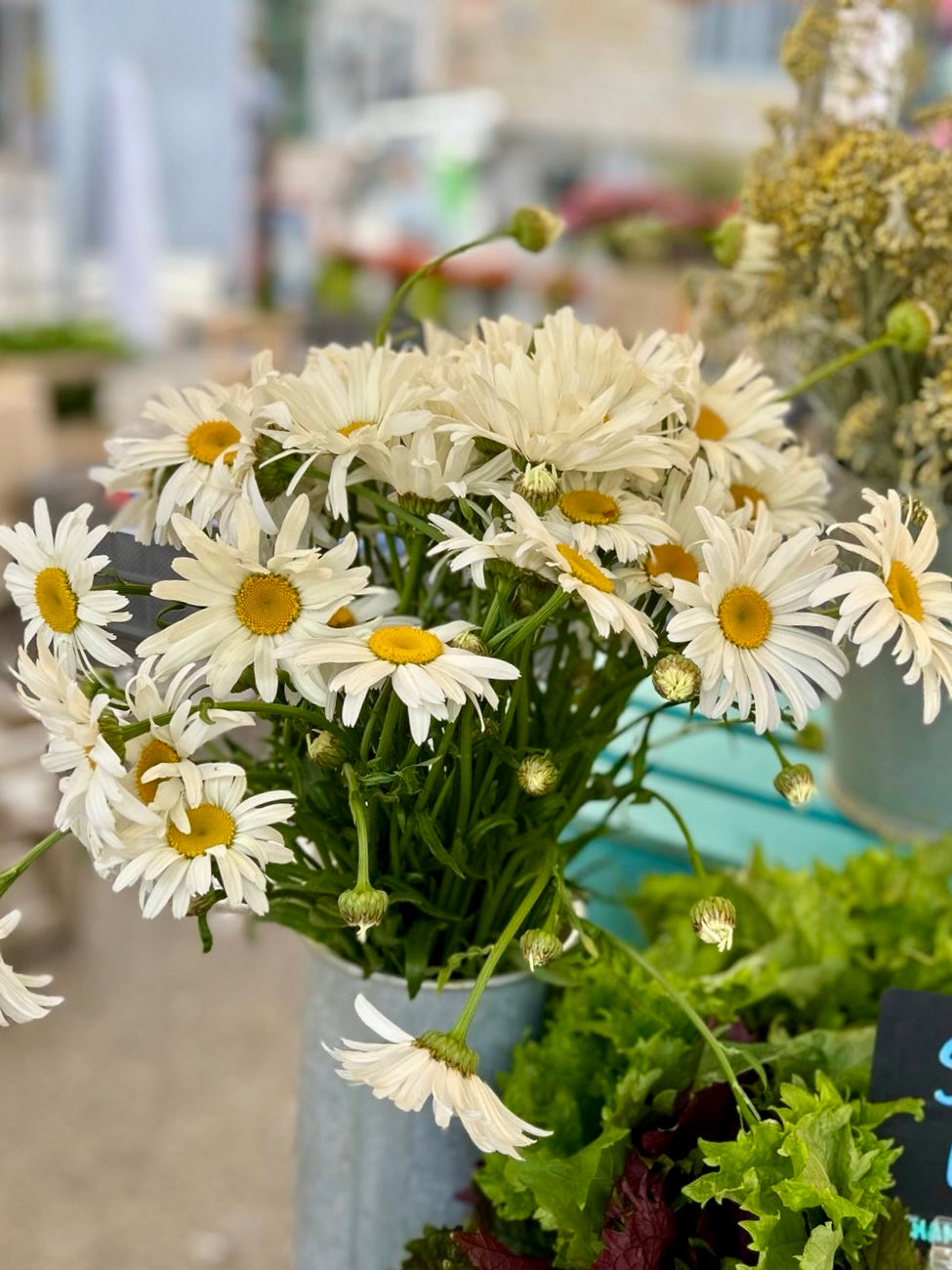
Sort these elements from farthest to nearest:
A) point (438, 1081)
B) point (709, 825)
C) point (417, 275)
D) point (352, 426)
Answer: point (709, 825), point (417, 275), point (352, 426), point (438, 1081)

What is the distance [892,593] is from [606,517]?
0.12m

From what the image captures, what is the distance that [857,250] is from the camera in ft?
2.79

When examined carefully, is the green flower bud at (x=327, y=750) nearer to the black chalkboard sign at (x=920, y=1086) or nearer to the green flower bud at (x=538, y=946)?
the green flower bud at (x=538, y=946)

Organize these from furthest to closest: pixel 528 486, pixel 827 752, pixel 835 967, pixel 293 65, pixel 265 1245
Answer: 1. pixel 293 65
2. pixel 265 1245
3. pixel 827 752
4. pixel 835 967
5. pixel 528 486

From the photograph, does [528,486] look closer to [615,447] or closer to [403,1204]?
[615,447]

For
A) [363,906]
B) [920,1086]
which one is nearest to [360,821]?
[363,906]

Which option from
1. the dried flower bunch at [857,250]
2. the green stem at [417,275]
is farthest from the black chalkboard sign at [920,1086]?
the green stem at [417,275]

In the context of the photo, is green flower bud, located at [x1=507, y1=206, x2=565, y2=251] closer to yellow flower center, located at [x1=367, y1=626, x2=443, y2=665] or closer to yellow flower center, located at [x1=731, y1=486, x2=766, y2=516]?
yellow flower center, located at [x1=731, y1=486, x2=766, y2=516]

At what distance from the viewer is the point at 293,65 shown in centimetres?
916

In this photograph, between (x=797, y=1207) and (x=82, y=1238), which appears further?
(x=82, y=1238)

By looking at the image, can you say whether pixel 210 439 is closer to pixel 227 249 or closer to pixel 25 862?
pixel 25 862

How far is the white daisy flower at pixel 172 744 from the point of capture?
0.52 metres

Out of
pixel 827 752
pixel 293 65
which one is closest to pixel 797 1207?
pixel 827 752

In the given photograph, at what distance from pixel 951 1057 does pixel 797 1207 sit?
14 cm
